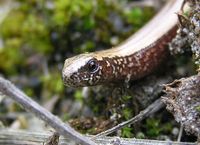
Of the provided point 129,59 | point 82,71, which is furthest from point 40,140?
point 129,59

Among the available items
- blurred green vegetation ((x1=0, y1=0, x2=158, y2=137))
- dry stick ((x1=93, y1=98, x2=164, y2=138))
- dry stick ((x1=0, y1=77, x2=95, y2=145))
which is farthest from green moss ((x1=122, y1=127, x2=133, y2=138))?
blurred green vegetation ((x1=0, y1=0, x2=158, y2=137))

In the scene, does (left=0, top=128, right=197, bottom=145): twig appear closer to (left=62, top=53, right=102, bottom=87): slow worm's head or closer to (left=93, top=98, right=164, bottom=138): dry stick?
(left=93, top=98, right=164, bottom=138): dry stick

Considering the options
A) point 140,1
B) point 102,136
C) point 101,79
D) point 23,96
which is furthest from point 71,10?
point 23,96

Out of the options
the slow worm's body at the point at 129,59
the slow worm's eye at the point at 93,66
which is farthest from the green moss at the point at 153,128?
the slow worm's eye at the point at 93,66

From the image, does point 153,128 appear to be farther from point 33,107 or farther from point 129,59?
point 33,107

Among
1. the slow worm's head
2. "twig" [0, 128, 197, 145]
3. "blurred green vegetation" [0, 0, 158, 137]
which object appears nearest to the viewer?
"twig" [0, 128, 197, 145]

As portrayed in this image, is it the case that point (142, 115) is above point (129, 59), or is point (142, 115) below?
below

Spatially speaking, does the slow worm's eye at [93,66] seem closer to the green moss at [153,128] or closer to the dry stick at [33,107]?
the green moss at [153,128]
